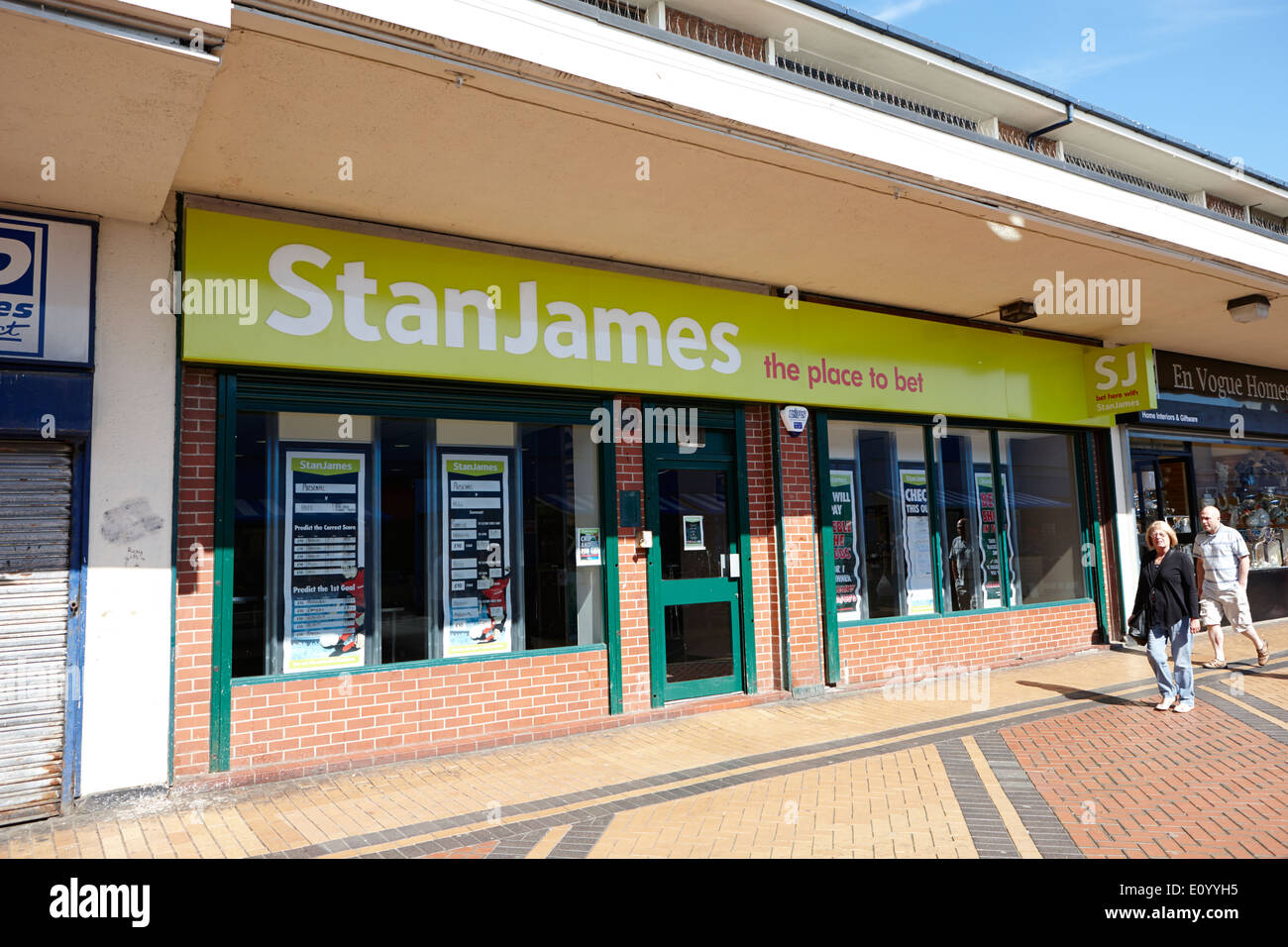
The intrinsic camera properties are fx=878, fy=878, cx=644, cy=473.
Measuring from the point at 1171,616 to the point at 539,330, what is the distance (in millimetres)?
5655

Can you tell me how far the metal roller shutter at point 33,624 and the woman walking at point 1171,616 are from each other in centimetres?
790

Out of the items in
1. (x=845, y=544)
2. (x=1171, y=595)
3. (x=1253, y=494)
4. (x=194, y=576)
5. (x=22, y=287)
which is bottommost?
(x=1171, y=595)

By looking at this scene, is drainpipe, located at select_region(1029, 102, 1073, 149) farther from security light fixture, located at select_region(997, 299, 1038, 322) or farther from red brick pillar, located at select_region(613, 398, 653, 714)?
red brick pillar, located at select_region(613, 398, 653, 714)

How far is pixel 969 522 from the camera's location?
1018 cm

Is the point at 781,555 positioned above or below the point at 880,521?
below

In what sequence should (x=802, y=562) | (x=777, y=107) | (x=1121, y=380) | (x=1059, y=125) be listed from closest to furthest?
(x=777, y=107) < (x=802, y=562) < (x=1059, y=125) < (x=1121, y=380)

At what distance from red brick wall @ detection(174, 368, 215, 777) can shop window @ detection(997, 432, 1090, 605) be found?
8578 mm

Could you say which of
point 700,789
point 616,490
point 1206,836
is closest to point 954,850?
point 1206,836

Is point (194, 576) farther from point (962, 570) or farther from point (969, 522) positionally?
point (969, 522)

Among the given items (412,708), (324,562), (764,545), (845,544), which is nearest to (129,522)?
(324,562)

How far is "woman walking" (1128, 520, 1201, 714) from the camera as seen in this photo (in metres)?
7.23

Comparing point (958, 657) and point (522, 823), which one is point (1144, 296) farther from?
point (522, 823)

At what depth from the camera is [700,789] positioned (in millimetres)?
5469
